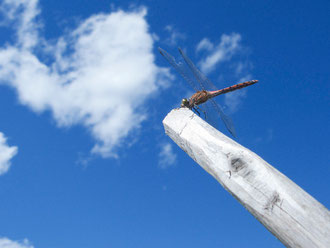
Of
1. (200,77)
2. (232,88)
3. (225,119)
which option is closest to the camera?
(225,119)

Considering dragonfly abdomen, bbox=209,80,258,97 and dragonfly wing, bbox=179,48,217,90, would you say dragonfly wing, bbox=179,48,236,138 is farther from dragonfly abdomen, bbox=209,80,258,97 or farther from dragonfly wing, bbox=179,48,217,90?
dragonfly abdomen, bbox=209,80,258,97

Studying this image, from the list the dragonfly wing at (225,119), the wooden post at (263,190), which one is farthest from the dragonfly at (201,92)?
the wooden post at (263,190)

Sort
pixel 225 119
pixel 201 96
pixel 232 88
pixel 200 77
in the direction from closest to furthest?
pixel 201 96, pixel 225 119, pixel 200 77, pixel 232 88

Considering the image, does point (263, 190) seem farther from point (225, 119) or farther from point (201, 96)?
point (225, 119)

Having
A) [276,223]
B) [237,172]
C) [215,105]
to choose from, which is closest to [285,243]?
[276,223]

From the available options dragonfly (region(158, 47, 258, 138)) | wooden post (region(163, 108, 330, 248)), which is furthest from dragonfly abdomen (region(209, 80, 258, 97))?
wooden post (region(163, 108, 330, 248))

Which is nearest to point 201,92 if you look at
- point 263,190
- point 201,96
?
point 201,96

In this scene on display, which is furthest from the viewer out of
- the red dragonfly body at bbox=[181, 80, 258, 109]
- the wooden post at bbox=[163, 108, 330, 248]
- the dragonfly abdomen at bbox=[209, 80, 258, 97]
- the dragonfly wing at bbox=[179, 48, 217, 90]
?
the dragonfly abdomen at bbox=[209, 80, 258, 97]

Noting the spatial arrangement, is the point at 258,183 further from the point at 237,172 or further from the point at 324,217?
the point at 324,217
